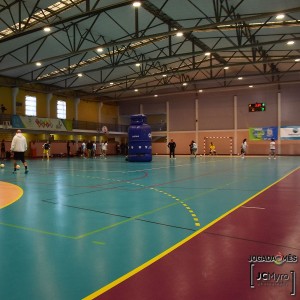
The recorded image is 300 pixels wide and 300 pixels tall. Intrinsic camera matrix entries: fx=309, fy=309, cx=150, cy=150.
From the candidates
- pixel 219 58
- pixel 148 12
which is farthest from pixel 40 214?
pixel 219 58

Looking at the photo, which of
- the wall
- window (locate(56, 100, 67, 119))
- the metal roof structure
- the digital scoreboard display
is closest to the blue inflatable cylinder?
the metal roof structure

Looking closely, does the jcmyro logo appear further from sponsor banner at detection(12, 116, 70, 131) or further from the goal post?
the goal post

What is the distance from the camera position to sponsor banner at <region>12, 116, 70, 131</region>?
30.1 meters

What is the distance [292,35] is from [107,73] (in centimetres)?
1839

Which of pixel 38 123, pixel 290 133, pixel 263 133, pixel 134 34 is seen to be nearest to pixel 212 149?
pixel 263 133

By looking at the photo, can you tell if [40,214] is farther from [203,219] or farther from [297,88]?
[297,88]

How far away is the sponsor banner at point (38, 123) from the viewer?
3008 cm

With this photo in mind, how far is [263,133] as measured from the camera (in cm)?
3872

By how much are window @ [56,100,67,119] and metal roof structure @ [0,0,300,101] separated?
3.13 m

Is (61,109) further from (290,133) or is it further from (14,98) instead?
(290,133)

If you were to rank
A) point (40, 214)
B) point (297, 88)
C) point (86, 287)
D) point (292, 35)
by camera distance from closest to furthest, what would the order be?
point (86, 287)
point (40, 214)
point (292, 35)
point (297, 88)

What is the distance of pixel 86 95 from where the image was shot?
1565 inches

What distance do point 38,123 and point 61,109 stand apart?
302 inches

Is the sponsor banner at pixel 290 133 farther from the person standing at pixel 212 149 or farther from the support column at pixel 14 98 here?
the support column at pixel 14 98
